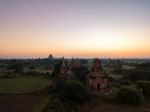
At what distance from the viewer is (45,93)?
88.2 ft

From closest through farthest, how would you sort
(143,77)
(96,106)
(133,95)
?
1. (96,106)
2. (133,95)
3. (143,77)

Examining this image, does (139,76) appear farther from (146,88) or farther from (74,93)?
(74,93)

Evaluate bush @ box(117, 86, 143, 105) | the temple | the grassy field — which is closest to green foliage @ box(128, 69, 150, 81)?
the grassy field

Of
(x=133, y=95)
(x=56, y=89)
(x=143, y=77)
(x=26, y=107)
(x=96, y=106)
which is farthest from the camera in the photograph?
Result: (x=143, y=77)

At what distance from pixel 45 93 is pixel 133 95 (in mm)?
10256

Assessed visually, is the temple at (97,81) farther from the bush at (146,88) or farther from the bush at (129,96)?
the bush at (146,88)

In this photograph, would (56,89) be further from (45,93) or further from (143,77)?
(143,77)

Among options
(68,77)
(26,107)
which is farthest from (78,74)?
(26,107)

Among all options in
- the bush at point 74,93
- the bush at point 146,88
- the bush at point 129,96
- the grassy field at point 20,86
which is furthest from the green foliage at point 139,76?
the bush at point 74,93

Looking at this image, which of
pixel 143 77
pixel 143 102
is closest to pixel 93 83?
pixel 143 102

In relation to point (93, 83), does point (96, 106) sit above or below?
below

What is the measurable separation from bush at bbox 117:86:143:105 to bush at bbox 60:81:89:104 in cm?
379

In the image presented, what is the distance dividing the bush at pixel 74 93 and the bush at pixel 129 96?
379 centimetres

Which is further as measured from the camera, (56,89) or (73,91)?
(56,89)
